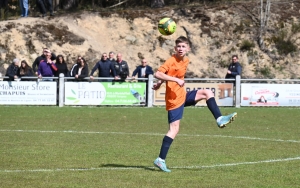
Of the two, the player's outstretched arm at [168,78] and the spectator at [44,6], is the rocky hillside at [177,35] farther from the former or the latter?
the player's outstretched arm at [168,78]

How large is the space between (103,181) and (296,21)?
33.7 metres

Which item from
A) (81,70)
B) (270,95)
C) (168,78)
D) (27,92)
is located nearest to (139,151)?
(168,78)

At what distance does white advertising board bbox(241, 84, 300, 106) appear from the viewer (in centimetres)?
2783

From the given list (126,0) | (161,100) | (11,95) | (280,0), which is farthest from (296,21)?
(11,95)

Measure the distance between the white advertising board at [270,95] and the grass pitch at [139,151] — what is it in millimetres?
4626

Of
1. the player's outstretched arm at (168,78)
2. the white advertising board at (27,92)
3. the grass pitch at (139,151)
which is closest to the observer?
the grass pitch at (139,151)

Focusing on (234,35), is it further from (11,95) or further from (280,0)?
(11,95)

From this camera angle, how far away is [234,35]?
41031 millimetres

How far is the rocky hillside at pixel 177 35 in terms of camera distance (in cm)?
3750

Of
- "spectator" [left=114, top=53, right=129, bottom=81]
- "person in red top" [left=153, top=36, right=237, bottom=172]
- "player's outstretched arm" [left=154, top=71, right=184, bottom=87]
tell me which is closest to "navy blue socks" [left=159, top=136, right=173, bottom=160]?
"person in red top" [left=153, top=36, right=237, bottom=172]

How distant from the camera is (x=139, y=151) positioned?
13.2 meters

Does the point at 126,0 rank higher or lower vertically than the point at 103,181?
higher

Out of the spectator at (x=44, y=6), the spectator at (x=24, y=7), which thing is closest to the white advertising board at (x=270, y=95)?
the spectator at (x=44, y=6)

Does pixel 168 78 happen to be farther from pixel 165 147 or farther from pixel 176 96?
pixel 165 147
